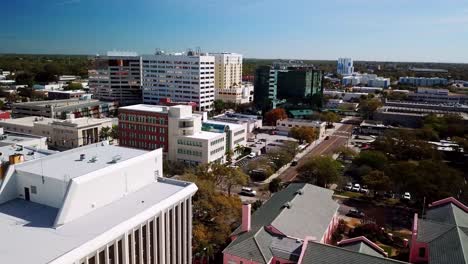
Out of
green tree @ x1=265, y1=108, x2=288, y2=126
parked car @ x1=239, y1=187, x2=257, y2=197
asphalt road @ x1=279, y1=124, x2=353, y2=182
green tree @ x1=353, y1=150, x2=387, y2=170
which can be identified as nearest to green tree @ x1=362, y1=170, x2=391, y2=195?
green tree @ x1=353, y1=150, x2=387, y2=170

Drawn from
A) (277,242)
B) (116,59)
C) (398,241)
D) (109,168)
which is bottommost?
(398,241)

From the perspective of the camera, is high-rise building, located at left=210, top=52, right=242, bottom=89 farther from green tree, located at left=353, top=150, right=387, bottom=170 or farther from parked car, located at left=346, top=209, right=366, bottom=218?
parked car, located at left=346, top=209, right=366, bottom=218

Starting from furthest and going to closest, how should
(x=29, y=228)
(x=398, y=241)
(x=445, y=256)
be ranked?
(x=398, y=241) → (x=445, y=256) → (x=29, y=228)

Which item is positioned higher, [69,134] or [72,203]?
[72,203]

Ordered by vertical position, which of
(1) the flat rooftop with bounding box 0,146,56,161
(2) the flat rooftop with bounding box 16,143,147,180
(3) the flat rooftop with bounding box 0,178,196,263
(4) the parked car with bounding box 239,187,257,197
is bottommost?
(4) the parked car with bounding box 239,187,257,197

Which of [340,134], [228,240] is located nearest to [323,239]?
[228,240]

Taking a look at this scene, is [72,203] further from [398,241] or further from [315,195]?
[398,241]
